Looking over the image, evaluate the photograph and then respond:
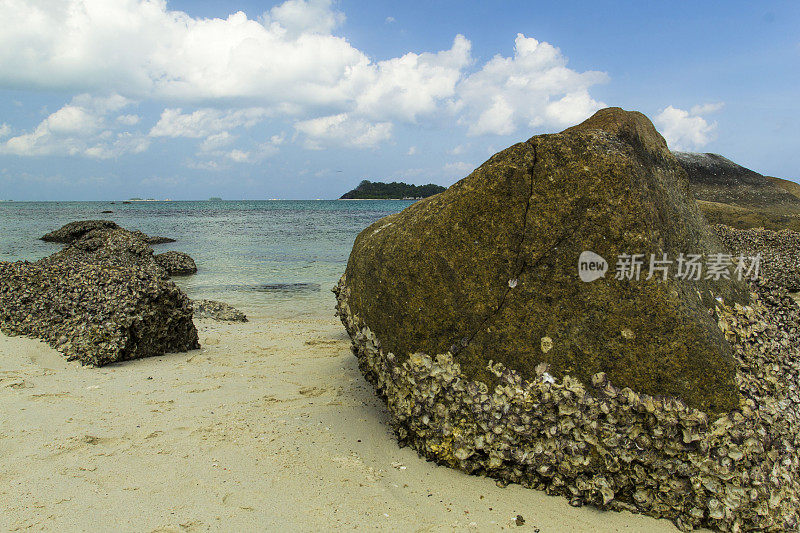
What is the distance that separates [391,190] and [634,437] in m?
107

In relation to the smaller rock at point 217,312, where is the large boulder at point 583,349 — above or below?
above

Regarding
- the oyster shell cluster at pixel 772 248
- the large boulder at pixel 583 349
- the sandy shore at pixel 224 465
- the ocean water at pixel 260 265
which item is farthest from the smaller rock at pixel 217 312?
the oyster shell cluster at pixel 772 248

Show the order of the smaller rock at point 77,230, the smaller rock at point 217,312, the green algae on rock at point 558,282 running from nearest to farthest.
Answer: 1. the green algae on rock at point 558,282
2. the smaller rock at point 217,312
3. the smaller rock at point 77,230

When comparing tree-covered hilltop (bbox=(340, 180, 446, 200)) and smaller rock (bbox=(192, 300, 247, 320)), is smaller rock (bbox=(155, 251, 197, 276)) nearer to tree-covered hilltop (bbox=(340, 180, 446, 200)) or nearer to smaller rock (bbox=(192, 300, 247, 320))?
smaller rock (bbox=(192, 300, 247, 320))

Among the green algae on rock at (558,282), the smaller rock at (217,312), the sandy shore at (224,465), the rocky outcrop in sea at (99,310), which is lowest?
the smaller rock at (217,312)

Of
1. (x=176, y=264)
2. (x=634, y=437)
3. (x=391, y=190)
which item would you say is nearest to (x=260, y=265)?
(x=176, y=264)

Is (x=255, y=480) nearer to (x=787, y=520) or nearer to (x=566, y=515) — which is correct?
(x=566, y=515)

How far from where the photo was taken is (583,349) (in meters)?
2.97

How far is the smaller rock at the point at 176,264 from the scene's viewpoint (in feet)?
51.1

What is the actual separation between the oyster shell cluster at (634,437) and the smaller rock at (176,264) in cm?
1425

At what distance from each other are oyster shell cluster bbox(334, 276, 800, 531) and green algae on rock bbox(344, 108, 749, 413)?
0.34 ft

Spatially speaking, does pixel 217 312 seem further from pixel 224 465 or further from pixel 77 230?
pixel 77 230

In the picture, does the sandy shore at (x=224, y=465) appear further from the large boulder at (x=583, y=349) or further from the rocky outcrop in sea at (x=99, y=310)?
the rocky outcrop in sea at (x=99, y=310)

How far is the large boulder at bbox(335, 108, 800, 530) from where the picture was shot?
2773 millimetres
